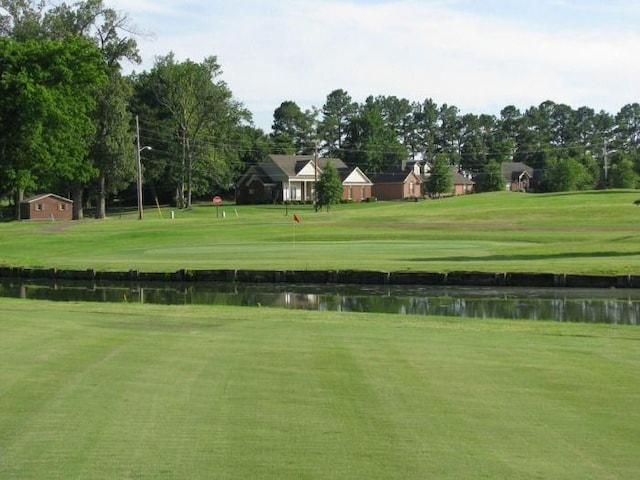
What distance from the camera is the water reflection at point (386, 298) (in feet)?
72.1

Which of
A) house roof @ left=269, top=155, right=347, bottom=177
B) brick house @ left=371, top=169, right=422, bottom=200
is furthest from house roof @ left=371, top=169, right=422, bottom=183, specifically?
house roof @ left=269, top=155, right=347, bottom=177

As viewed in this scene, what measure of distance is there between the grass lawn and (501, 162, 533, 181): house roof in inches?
2896

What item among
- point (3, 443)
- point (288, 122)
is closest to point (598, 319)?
point (3, 443)

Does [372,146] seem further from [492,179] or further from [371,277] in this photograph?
[371,277]

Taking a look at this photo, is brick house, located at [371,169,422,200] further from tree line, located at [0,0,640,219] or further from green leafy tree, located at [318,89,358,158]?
green leafy tree, located at [318,89,358,158]

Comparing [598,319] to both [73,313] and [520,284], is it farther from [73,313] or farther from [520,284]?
[73,313]

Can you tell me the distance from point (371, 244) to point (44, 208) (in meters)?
54.3

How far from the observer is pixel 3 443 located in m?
6.89

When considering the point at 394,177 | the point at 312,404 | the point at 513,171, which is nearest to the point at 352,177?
the point at 394,177

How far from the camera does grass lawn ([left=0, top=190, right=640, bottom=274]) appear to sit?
32.9 m

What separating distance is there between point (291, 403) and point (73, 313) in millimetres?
9171

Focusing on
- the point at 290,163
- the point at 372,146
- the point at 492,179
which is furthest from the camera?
the point at 372,146

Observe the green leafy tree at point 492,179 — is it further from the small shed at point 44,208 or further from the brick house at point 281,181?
the small shed at point 44,208

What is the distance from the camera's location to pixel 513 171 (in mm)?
145125
